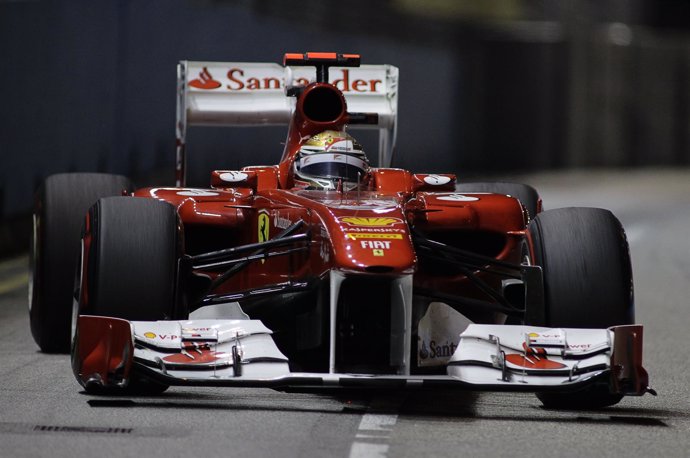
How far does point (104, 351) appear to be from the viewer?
23.5ft

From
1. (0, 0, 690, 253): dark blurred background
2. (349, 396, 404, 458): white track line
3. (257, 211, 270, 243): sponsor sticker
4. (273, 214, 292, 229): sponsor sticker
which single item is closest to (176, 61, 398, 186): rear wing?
(257, 211, 270, 243): sponsor sticker

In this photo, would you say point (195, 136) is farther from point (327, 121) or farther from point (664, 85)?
point (664, 85)

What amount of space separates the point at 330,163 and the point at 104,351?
2.15 metres

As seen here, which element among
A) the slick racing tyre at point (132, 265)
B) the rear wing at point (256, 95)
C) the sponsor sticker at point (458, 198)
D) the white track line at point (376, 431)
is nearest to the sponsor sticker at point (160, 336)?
the slick racing tyre at point (132, 265)

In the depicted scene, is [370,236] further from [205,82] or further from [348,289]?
[205,82]

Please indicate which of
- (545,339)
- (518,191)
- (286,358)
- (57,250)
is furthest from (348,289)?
(518,191)

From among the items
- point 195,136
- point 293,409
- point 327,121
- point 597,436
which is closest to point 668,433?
point 597,436

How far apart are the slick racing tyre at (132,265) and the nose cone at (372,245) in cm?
86

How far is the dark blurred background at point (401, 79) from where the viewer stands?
15.8 m

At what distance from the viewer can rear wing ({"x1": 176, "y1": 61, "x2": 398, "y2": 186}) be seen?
458 inches

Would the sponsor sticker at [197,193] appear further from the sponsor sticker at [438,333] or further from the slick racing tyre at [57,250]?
the sponsor sticker at [438,333]

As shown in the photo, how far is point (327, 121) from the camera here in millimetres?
9633

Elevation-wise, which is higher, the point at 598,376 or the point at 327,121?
the point at 327,121

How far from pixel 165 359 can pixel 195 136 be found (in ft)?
41.9
